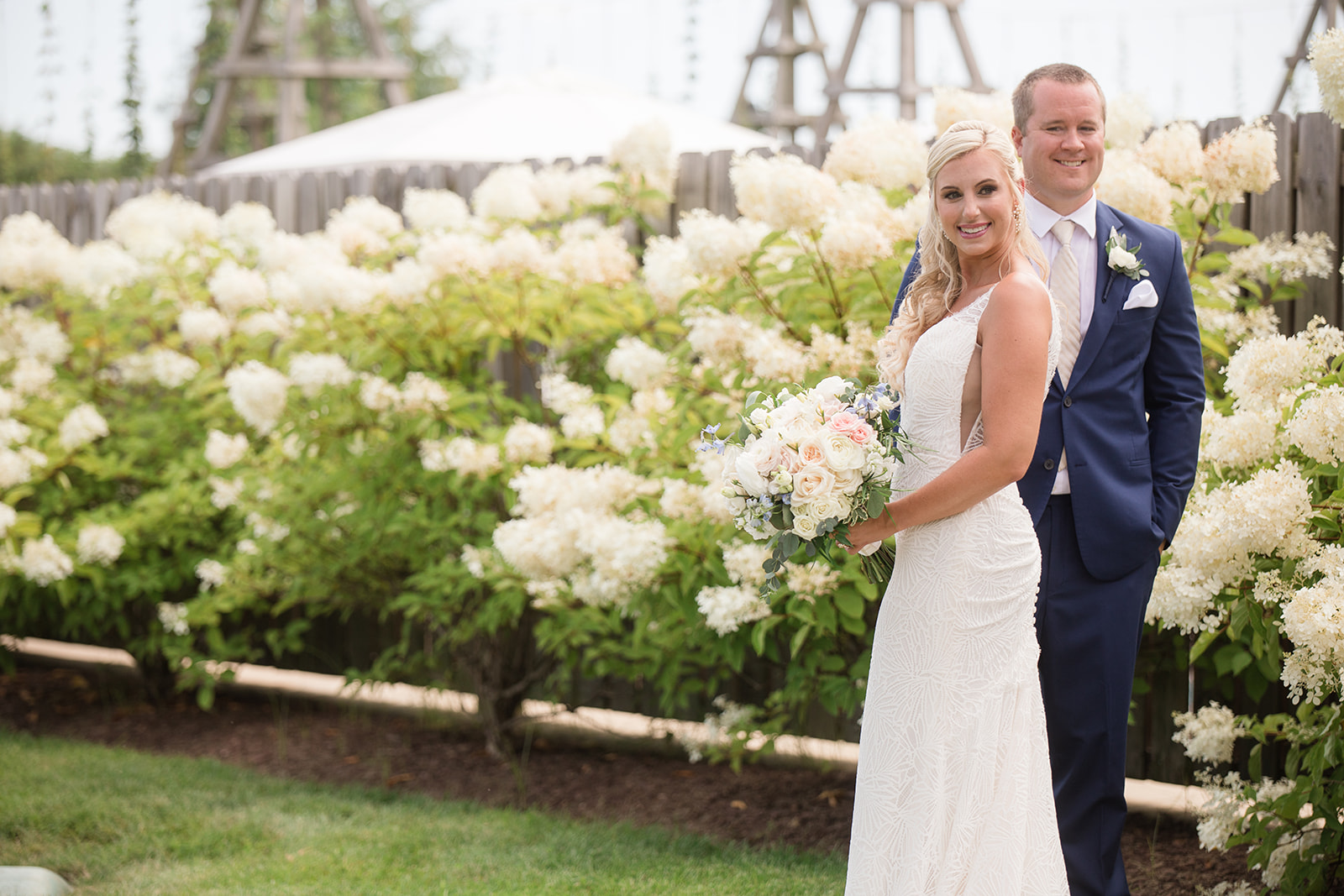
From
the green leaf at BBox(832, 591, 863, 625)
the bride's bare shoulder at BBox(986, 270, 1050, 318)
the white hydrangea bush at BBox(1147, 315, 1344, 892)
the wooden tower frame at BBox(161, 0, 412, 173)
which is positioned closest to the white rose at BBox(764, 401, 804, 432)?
the bride's bare shoulder at BBox(986, 270, 1050, 318)

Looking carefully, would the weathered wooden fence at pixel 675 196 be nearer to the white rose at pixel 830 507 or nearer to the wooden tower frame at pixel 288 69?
the white rose at pixel 830 507

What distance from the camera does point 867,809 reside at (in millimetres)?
2303

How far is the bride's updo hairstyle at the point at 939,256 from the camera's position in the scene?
2248 mm

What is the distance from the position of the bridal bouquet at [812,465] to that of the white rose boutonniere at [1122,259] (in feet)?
2.51

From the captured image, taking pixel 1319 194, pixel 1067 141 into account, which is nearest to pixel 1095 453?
pixel 1067 141

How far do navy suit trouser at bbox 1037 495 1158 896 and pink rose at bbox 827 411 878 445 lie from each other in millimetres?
717

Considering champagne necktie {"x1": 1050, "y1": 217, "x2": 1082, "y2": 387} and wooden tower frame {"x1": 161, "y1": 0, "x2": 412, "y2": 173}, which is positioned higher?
wooden tower frame {"x1": 161, "y1": 0, "x2": 412, "y2": 173}

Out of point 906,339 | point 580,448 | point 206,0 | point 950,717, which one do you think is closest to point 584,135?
point 580,448

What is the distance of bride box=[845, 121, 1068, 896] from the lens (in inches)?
85.7

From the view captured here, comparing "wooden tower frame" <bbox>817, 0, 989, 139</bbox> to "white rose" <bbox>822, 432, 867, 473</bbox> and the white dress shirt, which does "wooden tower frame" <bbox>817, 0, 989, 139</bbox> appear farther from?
"white rose" <bbox>822, 432, 867, 473</bbox>

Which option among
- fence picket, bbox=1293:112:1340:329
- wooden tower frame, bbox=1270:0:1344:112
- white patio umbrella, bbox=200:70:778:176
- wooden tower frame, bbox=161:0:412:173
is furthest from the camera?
wooden tower frame, bbox=161:0:412:173

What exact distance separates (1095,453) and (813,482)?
885 mm

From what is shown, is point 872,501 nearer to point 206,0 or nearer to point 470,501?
point 470,501

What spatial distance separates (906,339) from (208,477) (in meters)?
3.90
